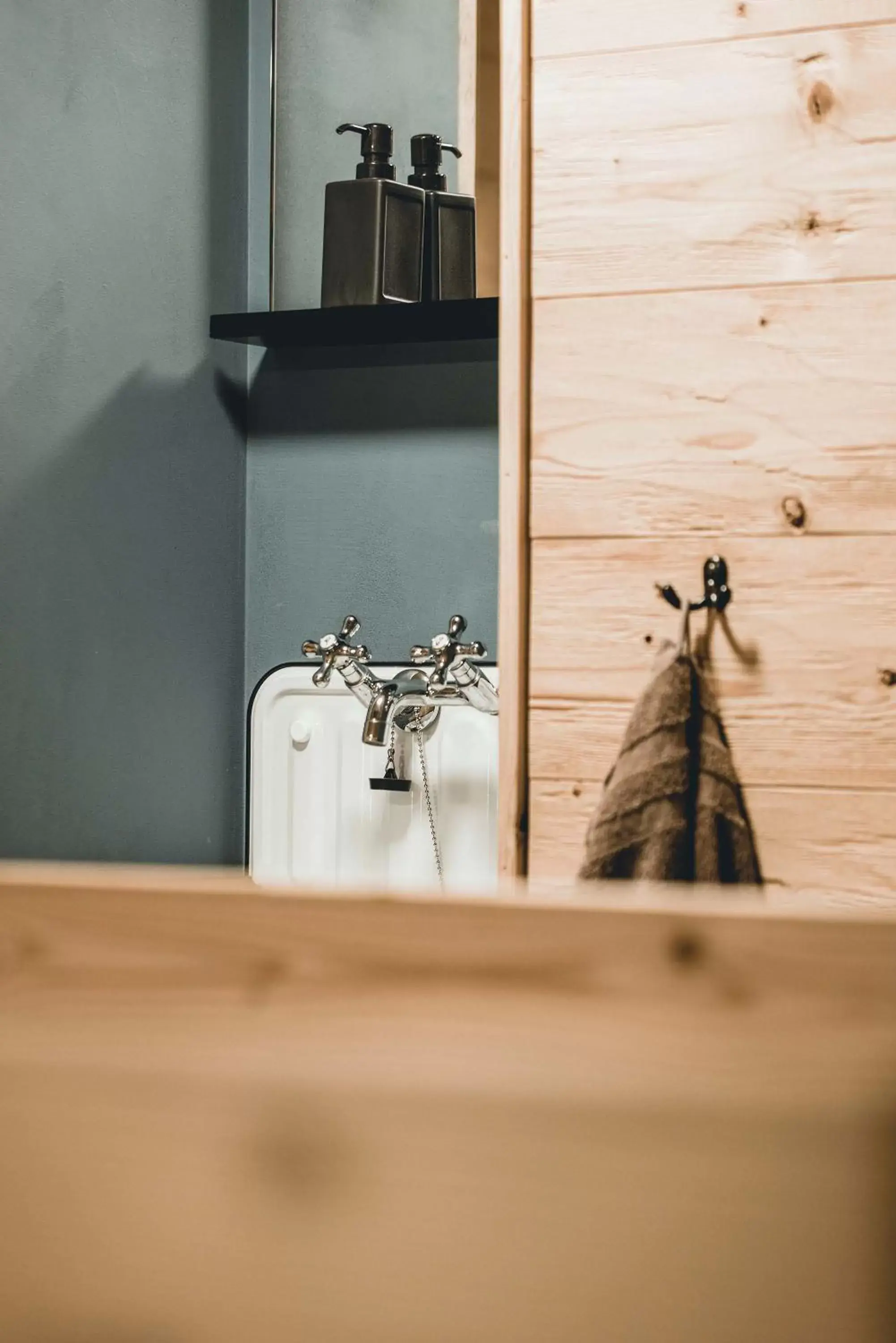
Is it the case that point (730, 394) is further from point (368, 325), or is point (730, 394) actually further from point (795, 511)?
point (368, 325)

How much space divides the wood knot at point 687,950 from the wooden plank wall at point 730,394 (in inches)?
33.7

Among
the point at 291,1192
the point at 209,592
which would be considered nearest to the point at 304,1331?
the point at 291,1192

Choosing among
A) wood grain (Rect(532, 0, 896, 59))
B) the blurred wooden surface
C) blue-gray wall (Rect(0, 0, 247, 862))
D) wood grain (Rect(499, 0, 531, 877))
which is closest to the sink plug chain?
blue-gray wall (Rect(0, 0, 247, 862))

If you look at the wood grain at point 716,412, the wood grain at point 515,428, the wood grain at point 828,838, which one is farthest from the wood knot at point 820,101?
the wood grain at point 828,838

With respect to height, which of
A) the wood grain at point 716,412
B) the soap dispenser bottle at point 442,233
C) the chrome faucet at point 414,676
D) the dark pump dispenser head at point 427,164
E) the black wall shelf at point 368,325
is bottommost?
the chrome faucet at point 414,676

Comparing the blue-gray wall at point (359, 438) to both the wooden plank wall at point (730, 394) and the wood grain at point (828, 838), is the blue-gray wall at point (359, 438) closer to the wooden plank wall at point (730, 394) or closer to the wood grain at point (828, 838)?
the wooden plank wall at point (730, 394)

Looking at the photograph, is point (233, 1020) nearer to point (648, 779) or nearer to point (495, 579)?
point (648, 779)

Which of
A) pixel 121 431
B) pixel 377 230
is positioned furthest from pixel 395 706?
pixel 377 230

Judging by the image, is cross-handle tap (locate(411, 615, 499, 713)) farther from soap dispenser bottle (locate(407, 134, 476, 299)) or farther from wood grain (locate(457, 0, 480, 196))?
wood grain (locate(457, 0, 480, 196))

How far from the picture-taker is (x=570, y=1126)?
10.9 inches

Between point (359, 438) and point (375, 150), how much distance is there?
36 cm

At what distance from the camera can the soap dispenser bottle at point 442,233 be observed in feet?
5.10

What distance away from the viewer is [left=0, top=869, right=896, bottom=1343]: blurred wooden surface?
264mm

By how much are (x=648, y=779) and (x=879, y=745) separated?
193 millimetres
